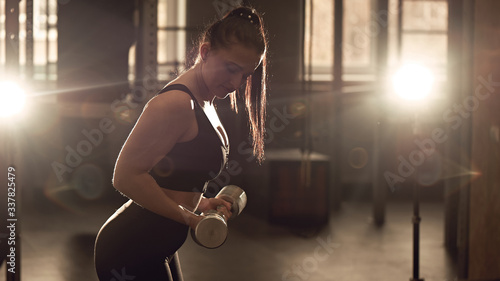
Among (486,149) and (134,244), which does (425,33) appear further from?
(134,244)

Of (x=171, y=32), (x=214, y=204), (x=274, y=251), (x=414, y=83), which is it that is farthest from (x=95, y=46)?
(x=214, y=204)

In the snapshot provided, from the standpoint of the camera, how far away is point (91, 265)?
376cm

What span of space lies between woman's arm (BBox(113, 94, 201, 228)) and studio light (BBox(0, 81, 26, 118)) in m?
0.84

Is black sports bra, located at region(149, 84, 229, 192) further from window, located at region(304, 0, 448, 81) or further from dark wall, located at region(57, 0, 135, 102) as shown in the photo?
window, located at region(304, 0, 448, 81)

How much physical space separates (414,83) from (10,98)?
2289 mm

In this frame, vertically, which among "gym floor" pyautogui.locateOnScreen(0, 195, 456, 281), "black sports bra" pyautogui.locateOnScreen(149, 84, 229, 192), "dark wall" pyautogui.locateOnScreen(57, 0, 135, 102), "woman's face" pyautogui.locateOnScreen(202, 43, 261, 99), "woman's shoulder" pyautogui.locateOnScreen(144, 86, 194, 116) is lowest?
"gym floor" pyautogui.locateOnScreen(0, 195, 456, 281)

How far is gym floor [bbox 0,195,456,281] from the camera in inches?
143

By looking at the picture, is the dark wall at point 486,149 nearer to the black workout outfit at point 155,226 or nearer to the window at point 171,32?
the black workout outfit at point 155,226

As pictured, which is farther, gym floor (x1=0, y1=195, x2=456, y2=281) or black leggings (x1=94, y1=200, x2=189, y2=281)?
gym floor (x1=0, y1=195, x2=456, y2=281)

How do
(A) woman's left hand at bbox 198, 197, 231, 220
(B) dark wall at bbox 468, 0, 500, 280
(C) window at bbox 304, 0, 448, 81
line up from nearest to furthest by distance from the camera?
(A) woman's left hand at bbox 198, 197, 231, 220 → (B) dark wall at bbox 468, 0, 500, 280 → (C) window at bbox 304, 0, 448, 81

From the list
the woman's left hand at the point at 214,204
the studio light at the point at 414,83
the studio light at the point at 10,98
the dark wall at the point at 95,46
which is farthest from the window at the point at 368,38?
the woman's left hand at the point at 214,204

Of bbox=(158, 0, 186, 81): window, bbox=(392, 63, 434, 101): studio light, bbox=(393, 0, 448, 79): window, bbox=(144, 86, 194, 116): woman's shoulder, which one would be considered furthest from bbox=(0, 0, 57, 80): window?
bbox=(144, 86, 194, 116): woman's shoulder

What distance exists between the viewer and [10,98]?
2.02 metres

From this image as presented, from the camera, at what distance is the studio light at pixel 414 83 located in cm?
343
